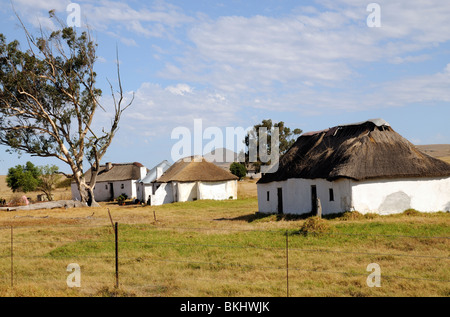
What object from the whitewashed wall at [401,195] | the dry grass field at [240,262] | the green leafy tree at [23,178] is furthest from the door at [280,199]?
the green leafy tree at [23,178]

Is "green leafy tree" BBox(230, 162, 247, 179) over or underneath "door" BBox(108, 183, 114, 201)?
over

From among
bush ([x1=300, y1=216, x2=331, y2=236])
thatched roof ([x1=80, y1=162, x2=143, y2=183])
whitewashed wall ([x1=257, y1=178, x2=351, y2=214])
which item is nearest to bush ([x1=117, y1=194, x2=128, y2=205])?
thatched roof ([x1=80, y1=162, x2=143, y2=183])

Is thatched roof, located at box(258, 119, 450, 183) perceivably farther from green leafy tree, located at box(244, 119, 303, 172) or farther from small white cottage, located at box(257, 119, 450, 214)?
green leafy tree, located at box(244, 119, 303, 172)

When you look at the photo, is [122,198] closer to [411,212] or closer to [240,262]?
[411,212]

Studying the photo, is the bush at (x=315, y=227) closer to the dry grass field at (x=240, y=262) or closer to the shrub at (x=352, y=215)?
the dry grass field at (x=240, y=262)

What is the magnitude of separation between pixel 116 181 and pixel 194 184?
727 inches

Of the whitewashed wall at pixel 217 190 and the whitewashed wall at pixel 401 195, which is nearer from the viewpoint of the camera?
the whitewashed wall at pixel 401 195

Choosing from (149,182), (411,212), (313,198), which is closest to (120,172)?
(149,182)

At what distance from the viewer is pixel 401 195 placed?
80.5 ft

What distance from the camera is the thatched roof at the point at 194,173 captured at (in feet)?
159

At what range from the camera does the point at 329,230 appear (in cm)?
1898

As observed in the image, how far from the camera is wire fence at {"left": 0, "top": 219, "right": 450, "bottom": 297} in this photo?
10.8 meters

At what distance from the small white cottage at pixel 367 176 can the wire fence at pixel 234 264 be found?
6.08 metres

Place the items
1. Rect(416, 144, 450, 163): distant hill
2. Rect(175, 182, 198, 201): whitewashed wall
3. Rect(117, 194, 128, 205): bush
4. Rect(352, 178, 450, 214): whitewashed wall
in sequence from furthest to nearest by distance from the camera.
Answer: Rect(416, 144, 450, 163): distant hill, Rect(117, 194, 128, 205): bush, Rect(175, 182, 198, 201): whitewashed wall, Rect(352, 178, 450, 214): whitewashed wall
